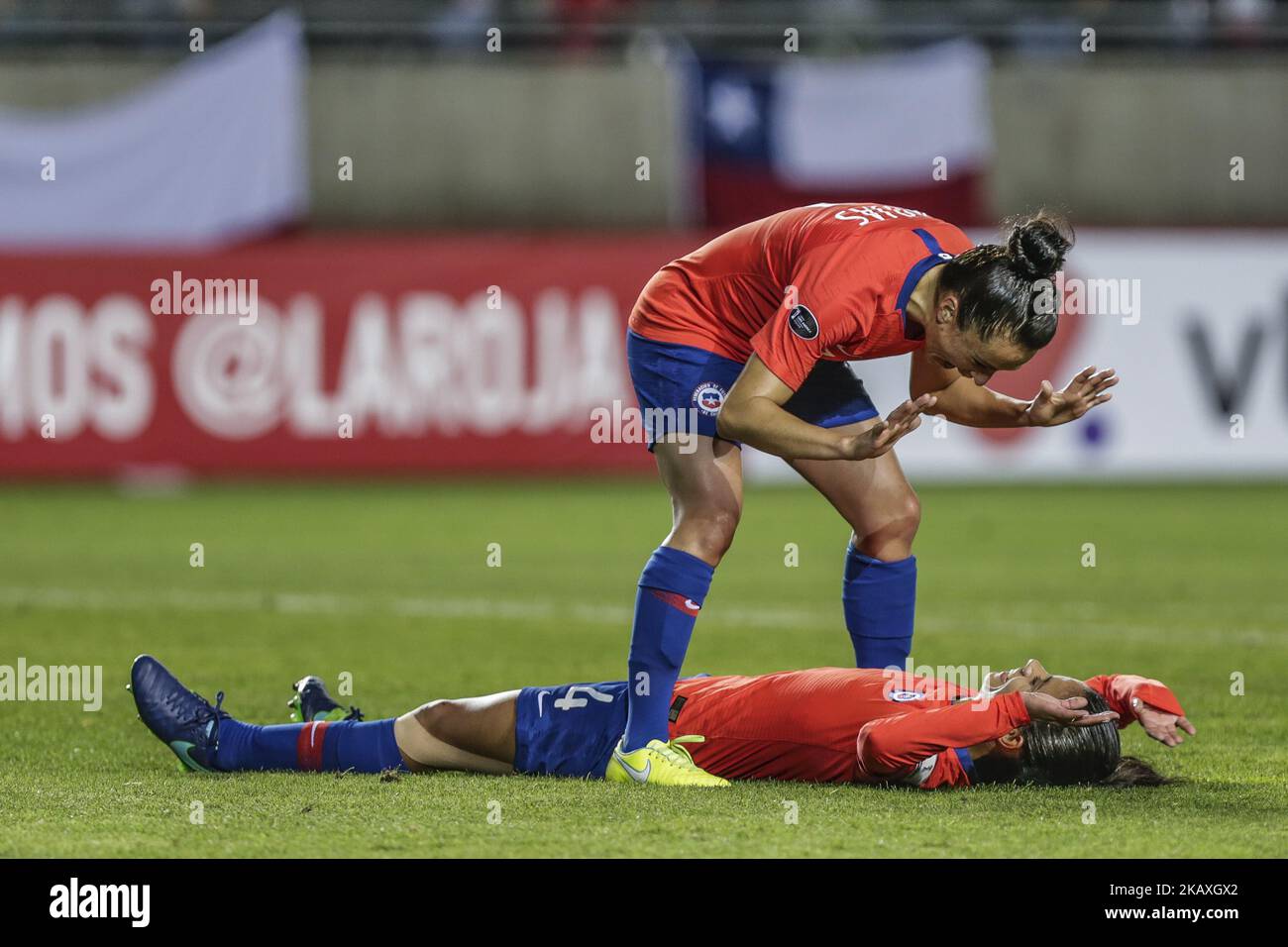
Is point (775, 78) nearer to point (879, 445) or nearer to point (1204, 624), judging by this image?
point (1204, 624)

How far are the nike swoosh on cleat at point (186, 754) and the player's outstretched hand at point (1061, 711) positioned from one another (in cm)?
225

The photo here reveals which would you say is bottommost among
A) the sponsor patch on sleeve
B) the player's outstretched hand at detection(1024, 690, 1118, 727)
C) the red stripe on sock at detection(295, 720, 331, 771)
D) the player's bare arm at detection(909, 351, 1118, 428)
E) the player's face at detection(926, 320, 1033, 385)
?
the red stripe on sock at detection(295, 720, 331, 771)

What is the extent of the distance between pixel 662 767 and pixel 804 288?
1302 millimetres

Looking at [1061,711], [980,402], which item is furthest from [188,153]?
[1061,711]

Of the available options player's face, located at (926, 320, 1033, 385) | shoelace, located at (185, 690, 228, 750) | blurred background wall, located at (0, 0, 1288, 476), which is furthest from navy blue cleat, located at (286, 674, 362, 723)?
blurred background wall, located at (0, 0, 1288, 476)

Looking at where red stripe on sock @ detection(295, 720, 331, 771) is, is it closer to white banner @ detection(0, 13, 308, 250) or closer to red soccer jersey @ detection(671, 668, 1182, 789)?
red soccer jersey @ detection(671, 668, 1182, 789)

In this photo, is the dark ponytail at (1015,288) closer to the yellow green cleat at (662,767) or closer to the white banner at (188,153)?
the yellow green cleat at (662,767)

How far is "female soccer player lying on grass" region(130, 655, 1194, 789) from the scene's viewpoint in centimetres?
480

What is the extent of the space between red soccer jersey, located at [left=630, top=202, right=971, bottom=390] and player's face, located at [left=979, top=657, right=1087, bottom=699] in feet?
3.02

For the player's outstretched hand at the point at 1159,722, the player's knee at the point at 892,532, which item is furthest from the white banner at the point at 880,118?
the player's outstretched hand at the point at 1159,722

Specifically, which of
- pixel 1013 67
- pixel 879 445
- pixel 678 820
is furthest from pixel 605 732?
pixel 1013 67

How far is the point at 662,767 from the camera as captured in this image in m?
5.11

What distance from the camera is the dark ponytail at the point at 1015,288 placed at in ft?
16.2
